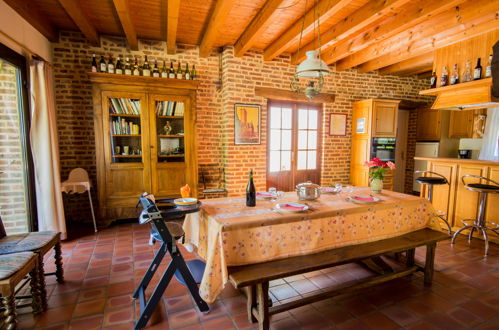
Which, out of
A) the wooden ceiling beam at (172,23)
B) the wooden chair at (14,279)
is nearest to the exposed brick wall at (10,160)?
the wooden chair at (14,279)

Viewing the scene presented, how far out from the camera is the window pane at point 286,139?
16.5 feet

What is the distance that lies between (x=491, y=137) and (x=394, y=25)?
10.9 feet

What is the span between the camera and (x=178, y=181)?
13.7 ft

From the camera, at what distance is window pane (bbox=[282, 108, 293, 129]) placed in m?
4.99

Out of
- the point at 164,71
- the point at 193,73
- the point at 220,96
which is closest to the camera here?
the point at 164,71

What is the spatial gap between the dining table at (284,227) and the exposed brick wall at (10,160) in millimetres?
2427

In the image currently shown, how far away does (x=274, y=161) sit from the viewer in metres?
4.99

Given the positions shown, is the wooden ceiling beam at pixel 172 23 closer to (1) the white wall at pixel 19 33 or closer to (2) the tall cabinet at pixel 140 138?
(2) the tall cabinet at pixel 140 138

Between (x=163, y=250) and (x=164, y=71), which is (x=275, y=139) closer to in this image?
(x=164, y=71)

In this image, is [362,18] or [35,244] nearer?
[35,244]

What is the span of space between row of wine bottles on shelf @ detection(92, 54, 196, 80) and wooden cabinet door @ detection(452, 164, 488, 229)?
430cm

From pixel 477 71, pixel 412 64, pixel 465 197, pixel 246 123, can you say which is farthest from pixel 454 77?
pixel 246 123

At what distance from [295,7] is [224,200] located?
2.54m

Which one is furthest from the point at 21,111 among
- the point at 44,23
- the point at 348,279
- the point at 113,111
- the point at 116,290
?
the point at 348,279
